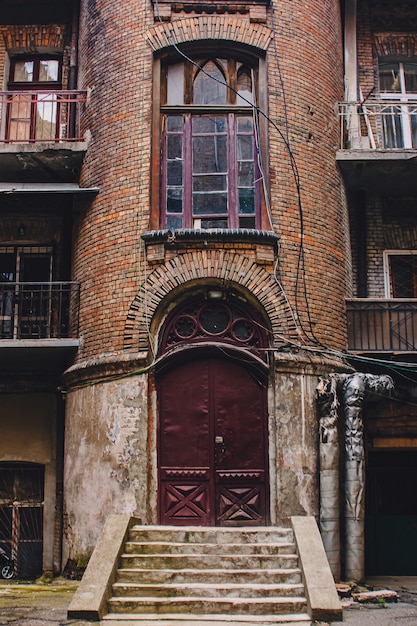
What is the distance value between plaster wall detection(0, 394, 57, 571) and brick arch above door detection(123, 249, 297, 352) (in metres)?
2.70

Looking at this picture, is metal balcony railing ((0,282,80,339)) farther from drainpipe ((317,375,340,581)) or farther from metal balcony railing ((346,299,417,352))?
metal balcony railing ((346,299,417,352))

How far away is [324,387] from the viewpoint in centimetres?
1088

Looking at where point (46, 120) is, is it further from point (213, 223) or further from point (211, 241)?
point (211, 241)

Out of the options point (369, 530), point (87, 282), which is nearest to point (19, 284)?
point (87, 282)

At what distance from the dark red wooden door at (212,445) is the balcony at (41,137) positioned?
452cm

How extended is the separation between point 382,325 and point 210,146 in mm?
4337

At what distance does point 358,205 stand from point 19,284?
6.54 metres

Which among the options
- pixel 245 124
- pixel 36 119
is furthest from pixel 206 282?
pixel 36 119

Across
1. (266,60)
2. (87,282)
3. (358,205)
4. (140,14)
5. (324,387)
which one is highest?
(140,14)

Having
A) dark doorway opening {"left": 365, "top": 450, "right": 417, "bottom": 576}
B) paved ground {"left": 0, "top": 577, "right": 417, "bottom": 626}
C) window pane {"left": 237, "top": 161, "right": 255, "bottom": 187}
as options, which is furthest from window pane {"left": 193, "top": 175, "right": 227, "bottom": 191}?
paved ground {"left": 0, "top": 577, "right": 417, "bottom": 626}

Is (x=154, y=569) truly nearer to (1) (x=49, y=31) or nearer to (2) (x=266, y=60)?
(2) (x=266, y=60)

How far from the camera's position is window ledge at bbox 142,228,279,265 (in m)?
11.2

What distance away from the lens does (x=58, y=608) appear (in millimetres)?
8766

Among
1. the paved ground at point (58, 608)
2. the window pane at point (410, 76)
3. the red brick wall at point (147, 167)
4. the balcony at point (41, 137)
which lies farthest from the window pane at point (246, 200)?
the paved ground at point (58, 608)
